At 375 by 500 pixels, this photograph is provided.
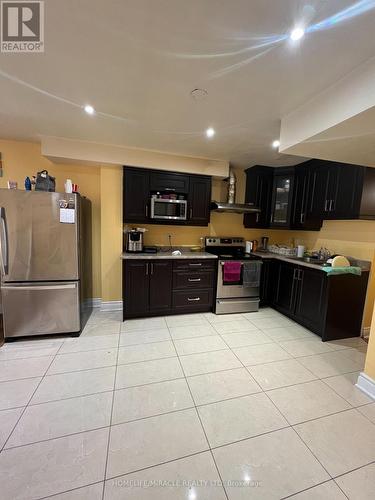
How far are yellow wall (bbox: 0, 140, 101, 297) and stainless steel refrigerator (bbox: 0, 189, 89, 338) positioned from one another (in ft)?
2.87

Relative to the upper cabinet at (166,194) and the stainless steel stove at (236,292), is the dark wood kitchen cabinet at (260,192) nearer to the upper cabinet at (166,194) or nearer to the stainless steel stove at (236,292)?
the stainless steel stove at (236,292)

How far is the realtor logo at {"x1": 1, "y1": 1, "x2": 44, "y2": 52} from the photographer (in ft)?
3.92

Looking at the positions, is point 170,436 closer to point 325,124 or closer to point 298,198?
point 325,124

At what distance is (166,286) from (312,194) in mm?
2659

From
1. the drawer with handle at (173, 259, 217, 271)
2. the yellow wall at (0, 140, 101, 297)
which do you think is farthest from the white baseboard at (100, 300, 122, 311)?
the drawer with handle at (173, 259, 217, 271)

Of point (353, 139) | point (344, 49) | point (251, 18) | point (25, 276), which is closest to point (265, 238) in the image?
point (353, 139)

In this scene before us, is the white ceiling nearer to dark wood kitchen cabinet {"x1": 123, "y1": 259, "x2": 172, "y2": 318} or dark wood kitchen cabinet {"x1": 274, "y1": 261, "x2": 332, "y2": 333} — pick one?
dark wood kitchen cabinet {"x1": 123, "y1": 259, "x2": 172, "y2": 318}

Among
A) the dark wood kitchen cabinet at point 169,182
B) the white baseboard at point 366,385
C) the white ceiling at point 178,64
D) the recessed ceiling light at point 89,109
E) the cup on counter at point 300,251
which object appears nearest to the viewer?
the white ceiling at point 178,64

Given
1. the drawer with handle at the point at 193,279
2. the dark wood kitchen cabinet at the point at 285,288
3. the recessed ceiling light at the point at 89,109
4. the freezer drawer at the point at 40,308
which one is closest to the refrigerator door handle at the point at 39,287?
the freezer drawer at the point at 40,308

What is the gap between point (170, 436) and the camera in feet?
4.81

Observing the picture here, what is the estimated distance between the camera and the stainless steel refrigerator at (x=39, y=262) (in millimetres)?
2406

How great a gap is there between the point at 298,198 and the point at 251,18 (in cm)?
294

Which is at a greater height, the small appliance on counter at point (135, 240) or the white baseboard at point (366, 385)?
the small appliance on counter at point (135, 240)

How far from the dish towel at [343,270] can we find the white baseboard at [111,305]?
10.1 feet
